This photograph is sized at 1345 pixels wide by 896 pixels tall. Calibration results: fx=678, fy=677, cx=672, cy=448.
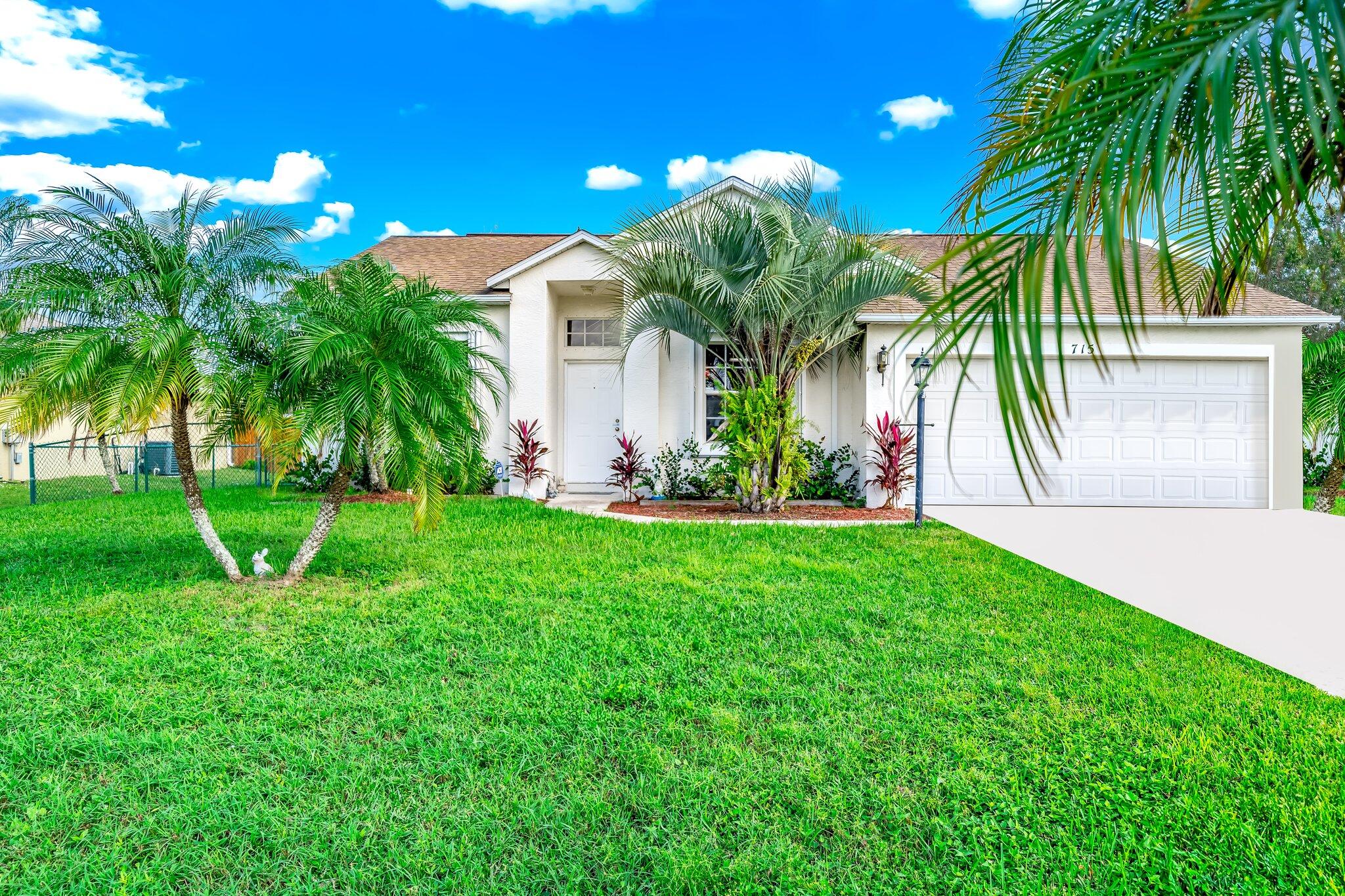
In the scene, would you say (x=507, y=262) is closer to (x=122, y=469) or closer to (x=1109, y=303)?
(x=1109, y=303)

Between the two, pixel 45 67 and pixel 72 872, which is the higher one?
pixel 45 67

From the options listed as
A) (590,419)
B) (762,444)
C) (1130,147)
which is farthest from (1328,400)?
(1130,147)

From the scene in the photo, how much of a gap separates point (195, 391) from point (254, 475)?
12.7m

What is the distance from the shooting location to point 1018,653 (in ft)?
13.3

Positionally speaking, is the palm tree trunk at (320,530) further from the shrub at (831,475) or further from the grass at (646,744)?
the shrub at (831,475)

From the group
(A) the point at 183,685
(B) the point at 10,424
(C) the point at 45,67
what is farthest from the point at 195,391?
(C) the point at 45,67

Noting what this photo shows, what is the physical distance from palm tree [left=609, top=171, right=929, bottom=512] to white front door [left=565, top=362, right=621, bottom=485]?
2.79 meters

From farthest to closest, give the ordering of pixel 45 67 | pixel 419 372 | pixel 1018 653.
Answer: pixel 45 67
pixel 419 372
pixel 1018 653

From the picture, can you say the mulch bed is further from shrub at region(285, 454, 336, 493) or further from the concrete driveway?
shrub at region(285, 454, 336, 493)

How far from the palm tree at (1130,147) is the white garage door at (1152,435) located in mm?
8160

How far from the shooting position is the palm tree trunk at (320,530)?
18.5 ft

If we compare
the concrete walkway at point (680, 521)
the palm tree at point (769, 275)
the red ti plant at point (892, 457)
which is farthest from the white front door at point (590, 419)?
the red ti plant at point (892, 457)

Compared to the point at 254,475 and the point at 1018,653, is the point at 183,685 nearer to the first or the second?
the point at 1018,653

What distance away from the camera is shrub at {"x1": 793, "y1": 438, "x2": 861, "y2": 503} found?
35.6ft
